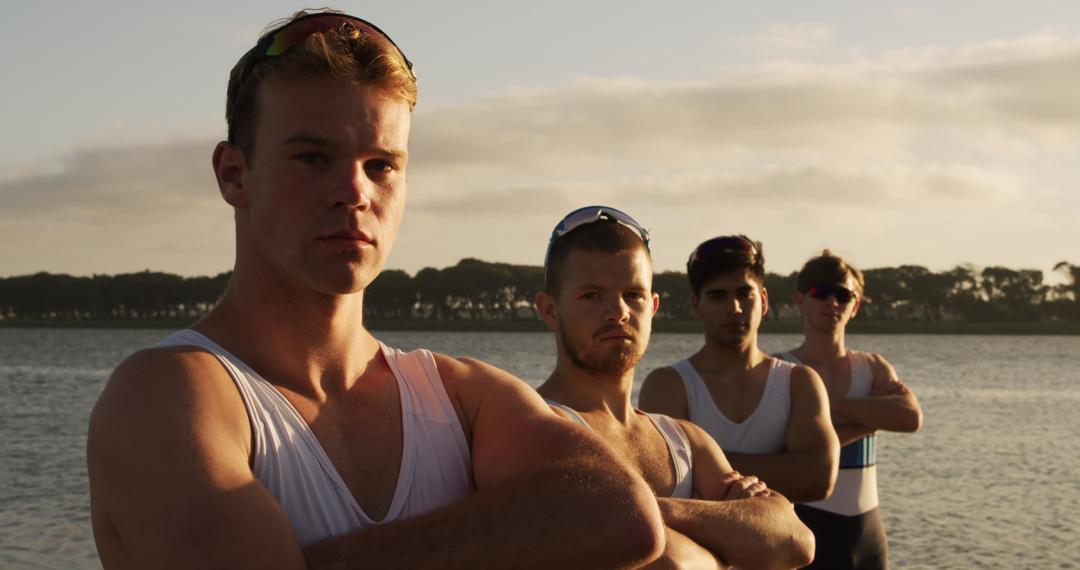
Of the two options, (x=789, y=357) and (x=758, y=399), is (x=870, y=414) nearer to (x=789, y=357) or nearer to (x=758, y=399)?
(x=789, y=357)

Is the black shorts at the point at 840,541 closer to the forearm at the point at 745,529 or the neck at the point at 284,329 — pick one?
the forearm at the point at 745,529

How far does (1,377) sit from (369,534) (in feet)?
182

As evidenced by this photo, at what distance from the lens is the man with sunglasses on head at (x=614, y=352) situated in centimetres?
413

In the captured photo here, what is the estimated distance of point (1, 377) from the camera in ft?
170

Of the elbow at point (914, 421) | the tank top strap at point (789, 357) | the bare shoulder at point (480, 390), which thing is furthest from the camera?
the tank top strap at point (789, 357)

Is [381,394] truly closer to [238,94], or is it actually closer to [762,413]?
[238,94]

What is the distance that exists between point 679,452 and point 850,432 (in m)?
2.93

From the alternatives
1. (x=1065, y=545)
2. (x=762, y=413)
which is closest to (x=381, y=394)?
(x=762, y=413)

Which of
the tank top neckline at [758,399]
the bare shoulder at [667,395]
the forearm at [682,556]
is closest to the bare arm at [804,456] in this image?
the tank top neckline at [758,399]

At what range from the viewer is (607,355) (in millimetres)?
4371

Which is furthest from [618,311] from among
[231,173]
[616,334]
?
[231,173]

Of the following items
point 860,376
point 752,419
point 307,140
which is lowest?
point 752,419

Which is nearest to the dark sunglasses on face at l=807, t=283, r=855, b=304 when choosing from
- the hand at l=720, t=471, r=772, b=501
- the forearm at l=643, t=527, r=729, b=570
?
the hand at l=720, t=471, r=772, b=501

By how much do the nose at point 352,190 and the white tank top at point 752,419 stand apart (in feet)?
10.8
